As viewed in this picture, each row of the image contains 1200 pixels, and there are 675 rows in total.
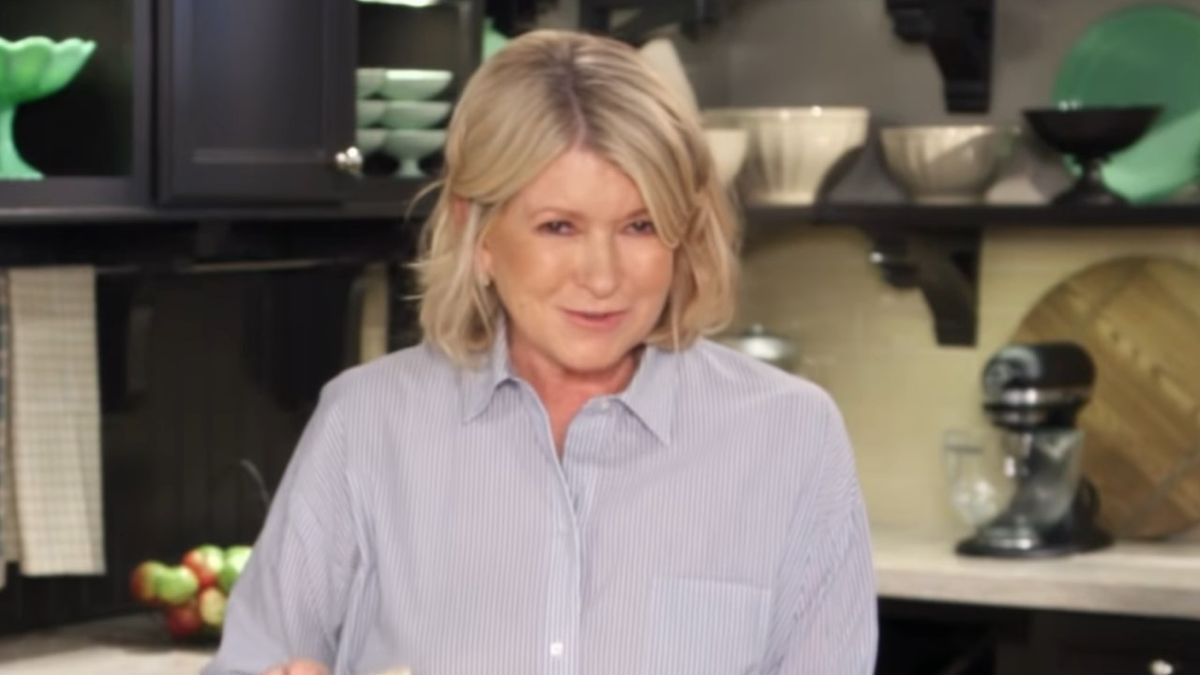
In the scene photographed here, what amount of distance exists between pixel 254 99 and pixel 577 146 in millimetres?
1775

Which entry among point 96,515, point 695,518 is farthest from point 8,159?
point 695,518

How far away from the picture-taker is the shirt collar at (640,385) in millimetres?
2047

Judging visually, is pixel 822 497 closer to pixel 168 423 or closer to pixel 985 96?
pixel 168 423

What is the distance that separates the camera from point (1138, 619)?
3955 millimetres

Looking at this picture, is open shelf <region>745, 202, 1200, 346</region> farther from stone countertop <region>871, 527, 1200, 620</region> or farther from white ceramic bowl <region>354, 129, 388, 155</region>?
white ceramic bowl <region>354, 129, 388, 155</region>

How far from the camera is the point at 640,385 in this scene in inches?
81.2

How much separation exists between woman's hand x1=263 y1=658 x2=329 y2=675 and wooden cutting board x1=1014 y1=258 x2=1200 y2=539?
2744 millimetres

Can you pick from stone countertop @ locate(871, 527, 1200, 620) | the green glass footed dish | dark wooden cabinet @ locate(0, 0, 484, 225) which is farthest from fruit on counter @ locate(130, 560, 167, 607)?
stone countertop @ locate(871, 527, 1200, 620)

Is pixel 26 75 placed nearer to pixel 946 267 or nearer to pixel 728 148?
pixel 728 148

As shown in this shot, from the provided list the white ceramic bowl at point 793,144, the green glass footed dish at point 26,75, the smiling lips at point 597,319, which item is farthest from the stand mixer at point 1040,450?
the smiling lips at point 597,319

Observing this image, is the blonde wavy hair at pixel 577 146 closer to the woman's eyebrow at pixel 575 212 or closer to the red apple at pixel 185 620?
the woman's eyebrow at pixel 575 212

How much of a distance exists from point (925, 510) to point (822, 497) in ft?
8.91

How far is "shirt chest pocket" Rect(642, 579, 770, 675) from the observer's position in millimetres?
1983

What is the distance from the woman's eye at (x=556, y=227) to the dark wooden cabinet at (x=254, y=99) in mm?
1615
